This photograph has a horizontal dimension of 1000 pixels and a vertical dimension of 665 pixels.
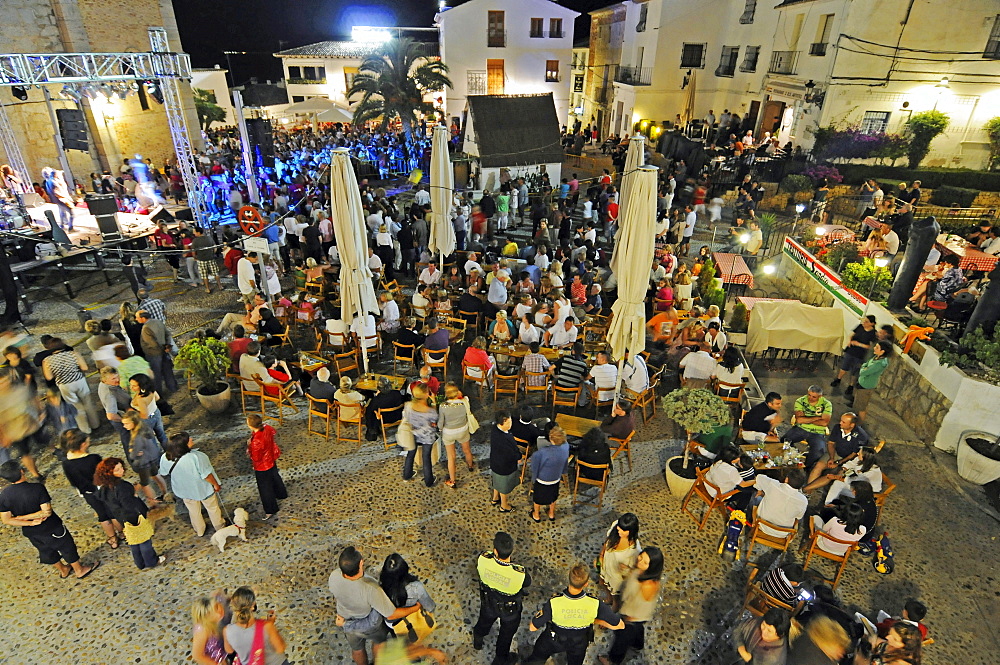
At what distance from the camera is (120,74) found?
51.9 feet

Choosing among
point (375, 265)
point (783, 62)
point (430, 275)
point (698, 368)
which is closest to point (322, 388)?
point (430, 275)

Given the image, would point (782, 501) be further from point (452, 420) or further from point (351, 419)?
point (351, 419)

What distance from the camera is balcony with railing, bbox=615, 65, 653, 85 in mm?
30469

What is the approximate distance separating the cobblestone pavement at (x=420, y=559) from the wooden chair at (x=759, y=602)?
29cm

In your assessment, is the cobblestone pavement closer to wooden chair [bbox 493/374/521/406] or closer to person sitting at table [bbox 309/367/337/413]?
person sitting at table [bbox 309/367/337/413]

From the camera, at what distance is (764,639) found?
3.99 meters

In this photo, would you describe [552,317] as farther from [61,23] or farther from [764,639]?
[61,23]

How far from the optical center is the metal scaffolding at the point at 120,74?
1370 centimetres

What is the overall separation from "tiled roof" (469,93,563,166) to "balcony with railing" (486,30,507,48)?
566 inches

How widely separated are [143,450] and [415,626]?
3.74m

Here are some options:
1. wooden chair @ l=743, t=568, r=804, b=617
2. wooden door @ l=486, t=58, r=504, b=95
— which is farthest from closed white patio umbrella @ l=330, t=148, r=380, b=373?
wooden door @ l=486, t=58, r=504, b=95

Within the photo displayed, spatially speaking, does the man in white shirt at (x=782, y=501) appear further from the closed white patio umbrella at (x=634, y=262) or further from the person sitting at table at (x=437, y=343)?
the person sitting at table at (x=437, y=343)

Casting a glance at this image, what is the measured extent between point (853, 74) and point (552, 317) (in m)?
18.4

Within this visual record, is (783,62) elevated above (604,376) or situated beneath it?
→ elevated above
